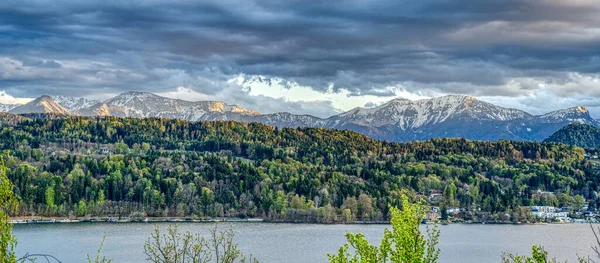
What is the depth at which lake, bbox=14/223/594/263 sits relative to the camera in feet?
244

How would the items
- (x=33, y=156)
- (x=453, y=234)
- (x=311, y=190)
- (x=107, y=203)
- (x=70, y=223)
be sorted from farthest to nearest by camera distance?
(x=33, y=156) → (x=311, y=190) → (x=107, y=203) → (x=70, y=223) → (x=453, y=234)

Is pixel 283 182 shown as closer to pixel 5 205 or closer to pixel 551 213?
pixel 551 213

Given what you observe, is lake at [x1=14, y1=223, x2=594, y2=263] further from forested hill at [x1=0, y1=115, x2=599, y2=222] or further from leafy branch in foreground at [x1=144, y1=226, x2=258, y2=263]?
leafy branch in foreground at [x1=144, y1=226, x2=258, y2=263]

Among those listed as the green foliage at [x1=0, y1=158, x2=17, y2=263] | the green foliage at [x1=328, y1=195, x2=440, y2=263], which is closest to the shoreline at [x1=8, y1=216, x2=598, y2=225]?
the green foliage at [x1=328, y1=195, x2=440, y2=263]

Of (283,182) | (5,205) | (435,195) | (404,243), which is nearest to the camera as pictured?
(5,205)

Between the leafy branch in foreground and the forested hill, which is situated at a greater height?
the forested hill

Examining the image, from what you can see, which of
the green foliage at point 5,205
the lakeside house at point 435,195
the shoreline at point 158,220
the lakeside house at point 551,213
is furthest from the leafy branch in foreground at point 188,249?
the lakeside house at point 435,195

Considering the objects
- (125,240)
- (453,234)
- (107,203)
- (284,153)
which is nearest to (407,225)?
(125,240)

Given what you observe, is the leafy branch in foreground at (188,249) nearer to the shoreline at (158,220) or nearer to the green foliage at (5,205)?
the green foliage at (5,205)

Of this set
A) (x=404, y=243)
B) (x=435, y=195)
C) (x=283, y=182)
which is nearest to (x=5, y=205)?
(x=404, y=243)

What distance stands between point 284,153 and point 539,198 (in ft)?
215

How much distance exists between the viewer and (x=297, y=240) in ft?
289

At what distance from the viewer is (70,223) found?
115m

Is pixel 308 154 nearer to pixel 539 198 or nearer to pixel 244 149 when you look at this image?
pixel 244 149
